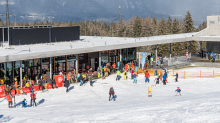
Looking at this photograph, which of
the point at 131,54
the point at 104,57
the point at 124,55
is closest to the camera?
the point at 104,57

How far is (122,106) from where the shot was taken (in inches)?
763

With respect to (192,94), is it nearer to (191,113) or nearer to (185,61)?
(191,113)

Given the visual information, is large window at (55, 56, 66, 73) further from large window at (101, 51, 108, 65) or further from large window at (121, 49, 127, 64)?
large window at (121, 49, 127, 64)

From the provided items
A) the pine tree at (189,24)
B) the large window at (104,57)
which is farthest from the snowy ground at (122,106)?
the pine tree at (189,24)

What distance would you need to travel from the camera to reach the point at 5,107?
20.3 m

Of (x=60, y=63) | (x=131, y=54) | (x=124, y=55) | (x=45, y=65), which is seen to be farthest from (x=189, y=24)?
(x=45, y=65)

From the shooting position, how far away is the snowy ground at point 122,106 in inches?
632

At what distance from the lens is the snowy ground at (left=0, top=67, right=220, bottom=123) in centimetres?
1606

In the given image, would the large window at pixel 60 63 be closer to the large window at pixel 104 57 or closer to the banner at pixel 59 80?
the banner at pixel 59 80

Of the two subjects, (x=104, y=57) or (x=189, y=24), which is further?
(x=189, y=24)

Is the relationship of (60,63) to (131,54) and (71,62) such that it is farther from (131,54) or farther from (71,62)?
(131,54)

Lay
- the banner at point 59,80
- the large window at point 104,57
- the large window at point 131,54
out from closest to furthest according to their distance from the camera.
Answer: the banner at point 59,80
the large window at point 104,57
the large window at point 131,54

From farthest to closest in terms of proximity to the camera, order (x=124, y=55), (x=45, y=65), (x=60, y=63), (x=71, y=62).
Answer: (x=124, y=55)
(x=71, y=62)
(x=60, y=63)
(x=45, y=65)

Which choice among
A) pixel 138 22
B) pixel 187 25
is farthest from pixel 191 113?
pixel 138 22
